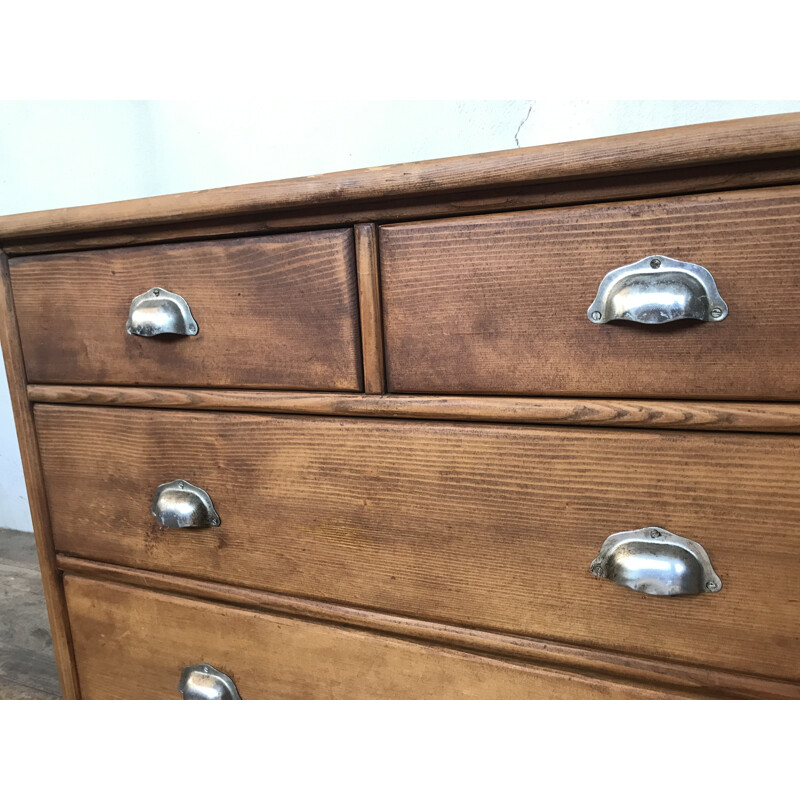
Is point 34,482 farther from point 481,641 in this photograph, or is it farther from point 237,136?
point 237,136

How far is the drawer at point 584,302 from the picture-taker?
1.28 feet

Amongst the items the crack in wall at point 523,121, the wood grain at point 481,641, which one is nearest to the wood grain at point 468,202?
the wood grain at point 481,641

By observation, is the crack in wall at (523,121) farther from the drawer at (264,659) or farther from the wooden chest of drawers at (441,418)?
the drawer at (264,659)

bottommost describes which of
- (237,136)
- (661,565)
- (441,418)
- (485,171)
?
(661,565)

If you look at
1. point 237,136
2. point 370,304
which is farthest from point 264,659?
point 237,136

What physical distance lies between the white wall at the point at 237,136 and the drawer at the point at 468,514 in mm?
738

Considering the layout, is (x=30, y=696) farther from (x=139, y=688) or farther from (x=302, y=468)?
(x=302, y=468)

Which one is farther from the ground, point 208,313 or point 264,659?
point 208,313

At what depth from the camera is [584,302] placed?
433 millimetres

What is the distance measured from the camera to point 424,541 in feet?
1.70

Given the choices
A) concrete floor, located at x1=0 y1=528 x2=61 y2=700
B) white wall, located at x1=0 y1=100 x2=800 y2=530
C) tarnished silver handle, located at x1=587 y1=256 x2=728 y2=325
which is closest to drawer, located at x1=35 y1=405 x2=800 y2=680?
tarnished silver handle, located at x1=587 y1=256 x2=728 y2=325

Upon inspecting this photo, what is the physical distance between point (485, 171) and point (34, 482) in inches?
27.7

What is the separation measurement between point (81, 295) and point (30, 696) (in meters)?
0.77

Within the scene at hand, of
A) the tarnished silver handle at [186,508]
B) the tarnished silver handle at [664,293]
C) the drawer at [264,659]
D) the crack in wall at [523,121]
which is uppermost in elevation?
the crack in wall at [523,121]
